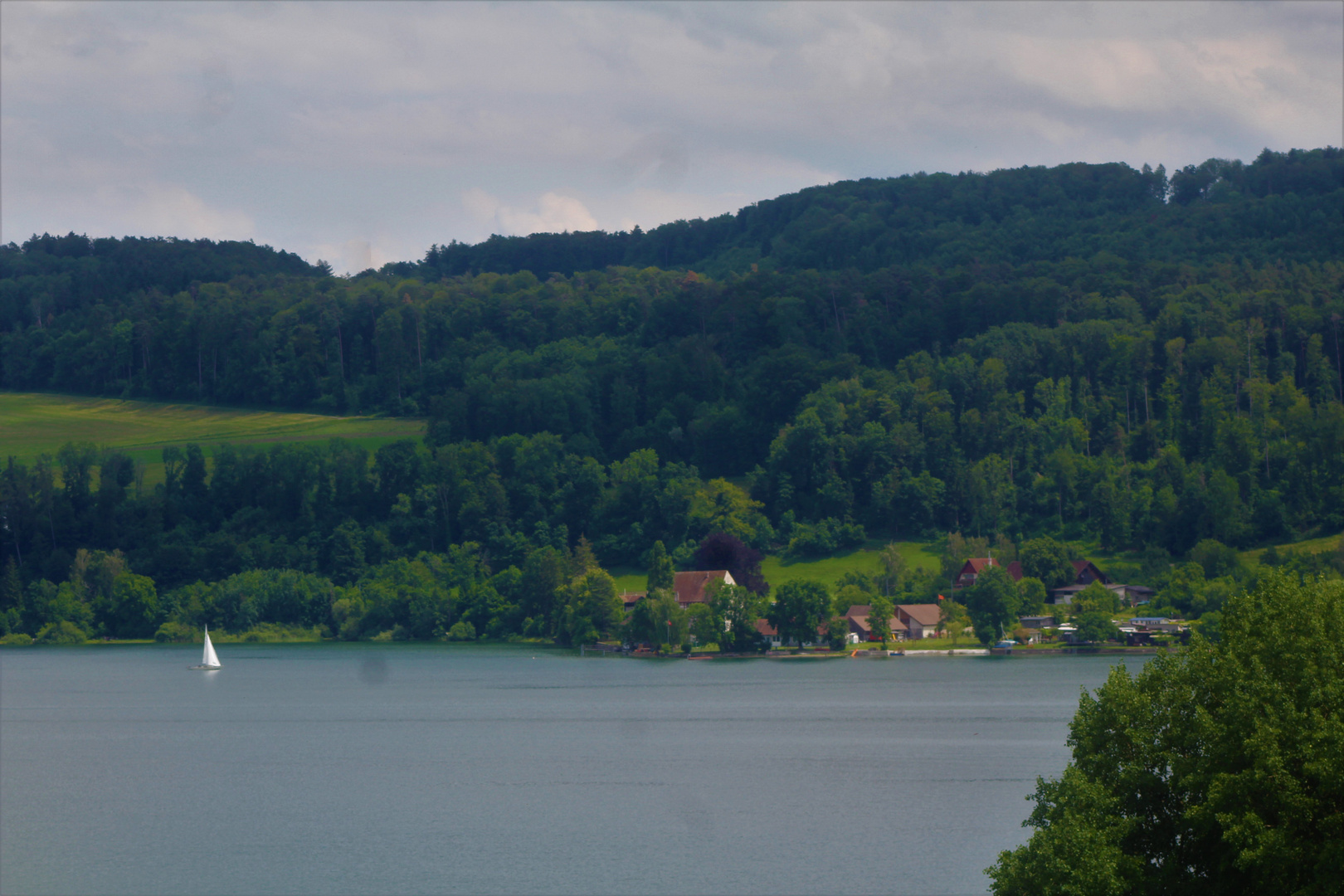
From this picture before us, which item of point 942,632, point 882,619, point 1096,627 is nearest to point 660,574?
point 882,619

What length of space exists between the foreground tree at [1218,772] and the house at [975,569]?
309ft

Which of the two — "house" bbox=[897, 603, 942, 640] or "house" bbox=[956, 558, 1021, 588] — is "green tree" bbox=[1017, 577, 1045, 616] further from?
"house" bbox=[897, 603, 942, 640]

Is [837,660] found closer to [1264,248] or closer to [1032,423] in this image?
[1032,423]

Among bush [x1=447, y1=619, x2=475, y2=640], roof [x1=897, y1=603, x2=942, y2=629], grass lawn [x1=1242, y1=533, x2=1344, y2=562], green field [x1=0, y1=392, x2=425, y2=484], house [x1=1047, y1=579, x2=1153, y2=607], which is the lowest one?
bush [x1=447, y1=619, x2=475, y2=640]

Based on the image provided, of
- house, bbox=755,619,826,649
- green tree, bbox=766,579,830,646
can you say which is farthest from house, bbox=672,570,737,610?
green tree, bbox=766,579,830,646

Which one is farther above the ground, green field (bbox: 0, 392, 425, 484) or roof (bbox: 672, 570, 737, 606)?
green field (bbox: 0, 392, 425, 484)

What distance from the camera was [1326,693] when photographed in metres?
19.4

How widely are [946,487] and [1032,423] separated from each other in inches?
481

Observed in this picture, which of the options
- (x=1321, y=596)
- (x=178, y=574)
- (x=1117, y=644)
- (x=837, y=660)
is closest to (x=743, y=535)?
(x=837, y=660)

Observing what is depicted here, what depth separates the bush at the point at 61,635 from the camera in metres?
133

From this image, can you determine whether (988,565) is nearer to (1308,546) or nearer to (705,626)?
(705,626)

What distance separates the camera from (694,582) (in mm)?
118812

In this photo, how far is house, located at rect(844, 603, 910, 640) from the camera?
4341 inches

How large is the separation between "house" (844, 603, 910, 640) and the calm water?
51.7 feet
